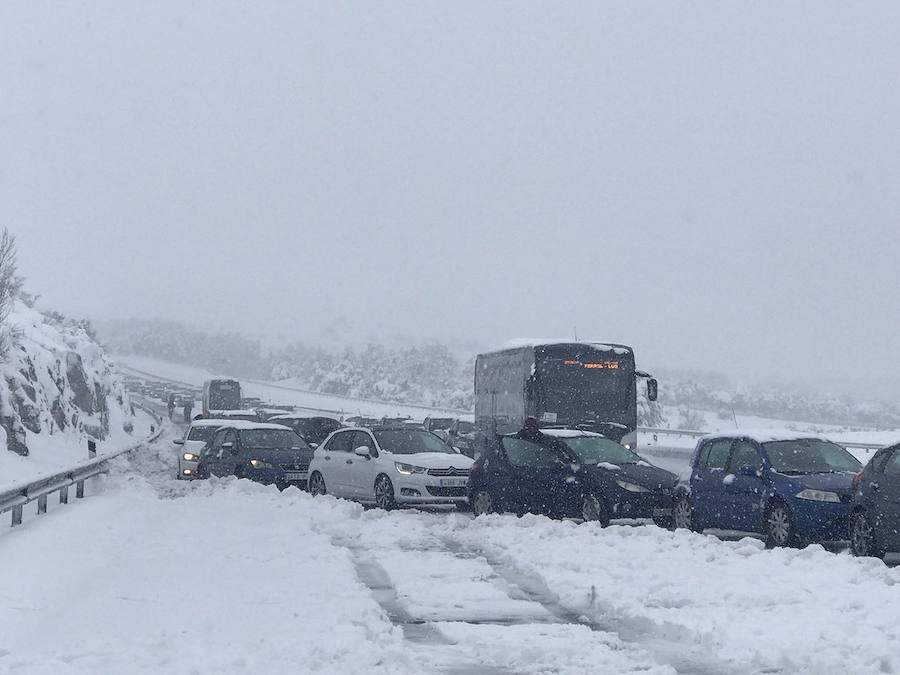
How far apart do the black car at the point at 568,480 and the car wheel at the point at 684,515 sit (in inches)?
12.8

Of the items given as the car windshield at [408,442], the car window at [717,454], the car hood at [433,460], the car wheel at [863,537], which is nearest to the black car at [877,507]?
the car wheel at [863,537]

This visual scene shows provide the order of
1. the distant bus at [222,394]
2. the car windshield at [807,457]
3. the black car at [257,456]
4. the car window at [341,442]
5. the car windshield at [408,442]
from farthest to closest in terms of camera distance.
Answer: the distant bus at [222,394]
the black car at [257,456]
the car window at [341,442]
the car windshield at [408,442]
the car windshield at [807,457]

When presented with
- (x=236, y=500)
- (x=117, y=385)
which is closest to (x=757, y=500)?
(x=236, y=500)

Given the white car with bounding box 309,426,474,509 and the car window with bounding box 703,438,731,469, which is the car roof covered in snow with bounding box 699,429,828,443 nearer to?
the car window with bounding box 703,438,731,469

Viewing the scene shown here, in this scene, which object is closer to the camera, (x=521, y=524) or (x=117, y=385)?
(x=521, y=524)

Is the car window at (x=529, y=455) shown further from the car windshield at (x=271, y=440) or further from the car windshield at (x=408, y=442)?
the car windshield at (x=271, y=440)

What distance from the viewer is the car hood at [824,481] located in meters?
13.9

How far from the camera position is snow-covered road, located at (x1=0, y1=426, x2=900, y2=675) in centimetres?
711

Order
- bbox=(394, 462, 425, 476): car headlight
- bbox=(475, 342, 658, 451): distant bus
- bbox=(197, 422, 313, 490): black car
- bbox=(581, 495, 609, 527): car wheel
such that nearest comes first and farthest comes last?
bbox=(581, 495, 609, 527): car wheel → bbox=(394, 462, 425, 476): car headlight → bbox=(197, 422, 313, 490): black car → bbox=(475, 342, 658, 451): distant bus

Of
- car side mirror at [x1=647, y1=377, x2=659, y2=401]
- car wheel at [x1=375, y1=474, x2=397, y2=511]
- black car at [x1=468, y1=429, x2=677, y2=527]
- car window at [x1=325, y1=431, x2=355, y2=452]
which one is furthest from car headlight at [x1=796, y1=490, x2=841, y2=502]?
car side mirror at [x1=647, y1=377, x2=659, y2=401]

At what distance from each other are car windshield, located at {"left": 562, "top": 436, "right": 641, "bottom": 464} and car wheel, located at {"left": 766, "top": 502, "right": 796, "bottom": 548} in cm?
362

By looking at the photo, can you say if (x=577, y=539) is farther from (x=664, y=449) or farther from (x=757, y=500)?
(x=664, y=449)

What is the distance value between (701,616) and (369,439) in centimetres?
1210

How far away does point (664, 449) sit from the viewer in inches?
1843
